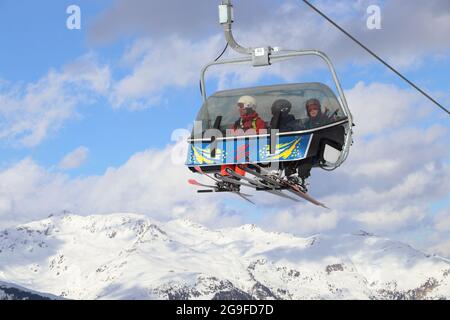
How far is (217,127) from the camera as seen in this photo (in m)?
24.1

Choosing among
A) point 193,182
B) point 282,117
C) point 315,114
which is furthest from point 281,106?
point 193,182

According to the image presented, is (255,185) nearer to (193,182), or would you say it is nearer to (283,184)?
(283,184)

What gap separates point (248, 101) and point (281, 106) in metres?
0.98

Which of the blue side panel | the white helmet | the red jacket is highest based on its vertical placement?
the white helmet

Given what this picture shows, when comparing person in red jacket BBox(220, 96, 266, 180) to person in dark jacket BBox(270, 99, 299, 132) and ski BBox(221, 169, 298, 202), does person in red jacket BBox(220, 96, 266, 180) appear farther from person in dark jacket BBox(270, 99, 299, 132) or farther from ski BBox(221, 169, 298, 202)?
person in dark jacket BBox(270, 99, 299, 132)

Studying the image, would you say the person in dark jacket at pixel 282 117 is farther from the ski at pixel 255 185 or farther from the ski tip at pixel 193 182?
the ski tip at pixel 193 182

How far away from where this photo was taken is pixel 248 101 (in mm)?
23734

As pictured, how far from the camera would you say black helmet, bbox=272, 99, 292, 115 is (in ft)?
76.4

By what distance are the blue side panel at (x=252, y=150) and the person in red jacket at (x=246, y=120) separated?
1.36ft

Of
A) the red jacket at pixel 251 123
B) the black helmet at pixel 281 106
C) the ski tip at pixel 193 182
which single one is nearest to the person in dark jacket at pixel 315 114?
the black helmet at pixel 281 106


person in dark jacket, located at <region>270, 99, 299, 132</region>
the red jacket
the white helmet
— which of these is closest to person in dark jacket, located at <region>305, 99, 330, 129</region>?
person in dark jacket, located at <region>270, 99, 299, 132</region>

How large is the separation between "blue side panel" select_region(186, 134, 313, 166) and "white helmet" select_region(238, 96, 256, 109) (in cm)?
144
